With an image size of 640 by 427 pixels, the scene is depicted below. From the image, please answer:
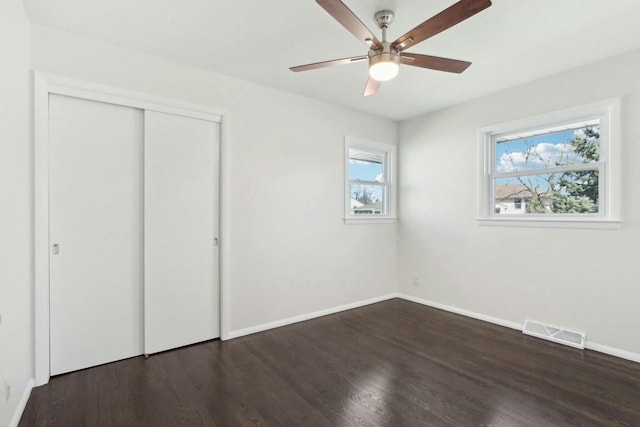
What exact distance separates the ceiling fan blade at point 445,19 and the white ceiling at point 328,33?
0.32 metres

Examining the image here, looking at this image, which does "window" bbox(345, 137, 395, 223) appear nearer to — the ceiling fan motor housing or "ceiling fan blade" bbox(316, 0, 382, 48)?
the ceiling fan motor housing

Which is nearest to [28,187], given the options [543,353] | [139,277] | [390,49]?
[139,277]

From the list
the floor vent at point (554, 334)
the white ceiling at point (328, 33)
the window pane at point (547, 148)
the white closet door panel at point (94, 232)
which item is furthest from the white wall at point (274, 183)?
the floor vent at point (554, 334)

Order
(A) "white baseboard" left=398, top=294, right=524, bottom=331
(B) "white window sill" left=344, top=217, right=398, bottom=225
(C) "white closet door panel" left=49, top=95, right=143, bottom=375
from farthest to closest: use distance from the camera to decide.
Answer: (B) "white window sill" left=344, top=217, right=398, bottom=225 → (A) "white baseboard" left=398, top=294, right=524, bottom=331 → (C) "white closet door panel" left=49, top=95, right=143, bottom=375

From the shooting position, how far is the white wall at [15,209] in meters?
1.70

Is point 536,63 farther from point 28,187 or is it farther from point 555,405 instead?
point 28,187

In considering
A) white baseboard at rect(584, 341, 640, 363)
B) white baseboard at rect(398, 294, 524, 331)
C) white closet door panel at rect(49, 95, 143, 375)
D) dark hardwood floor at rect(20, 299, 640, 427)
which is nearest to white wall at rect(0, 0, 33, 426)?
white closet door panel at rect(49, 95, 143, 375)

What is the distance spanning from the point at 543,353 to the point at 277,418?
2.42m

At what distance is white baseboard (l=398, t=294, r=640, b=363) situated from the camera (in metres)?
2.71

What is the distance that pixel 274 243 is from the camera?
11.4 feet

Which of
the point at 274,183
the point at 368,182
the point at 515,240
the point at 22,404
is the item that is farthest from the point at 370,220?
the point at 22,404

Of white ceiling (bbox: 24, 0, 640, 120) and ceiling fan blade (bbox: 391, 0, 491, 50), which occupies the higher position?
white ceiling (bbox: 24, 0, 640, 120)

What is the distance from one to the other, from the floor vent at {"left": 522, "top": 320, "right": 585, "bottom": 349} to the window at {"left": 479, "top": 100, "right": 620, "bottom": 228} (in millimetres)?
1026

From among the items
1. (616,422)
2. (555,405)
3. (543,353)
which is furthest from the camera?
(543,353)
